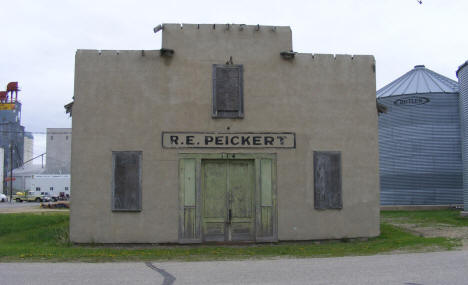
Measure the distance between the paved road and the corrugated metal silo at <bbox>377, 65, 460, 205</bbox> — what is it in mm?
Answer: 15670

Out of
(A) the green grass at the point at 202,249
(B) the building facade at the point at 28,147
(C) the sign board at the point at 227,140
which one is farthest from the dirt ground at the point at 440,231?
(B) the building facade at the point at 28,147

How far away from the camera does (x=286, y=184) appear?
13.6 metres

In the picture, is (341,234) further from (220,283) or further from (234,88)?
(220,283)

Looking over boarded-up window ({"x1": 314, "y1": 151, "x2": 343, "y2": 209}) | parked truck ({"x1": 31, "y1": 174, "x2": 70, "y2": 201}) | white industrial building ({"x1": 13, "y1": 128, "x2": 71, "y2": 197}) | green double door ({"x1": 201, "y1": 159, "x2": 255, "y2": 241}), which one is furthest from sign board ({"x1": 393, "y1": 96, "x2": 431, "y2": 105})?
parked truck ({"x1": 31, "y1": 174, "x2": 70, "y2": 201})

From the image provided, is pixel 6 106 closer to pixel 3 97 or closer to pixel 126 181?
pixel 3 97

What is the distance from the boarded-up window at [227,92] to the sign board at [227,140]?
1.94ft

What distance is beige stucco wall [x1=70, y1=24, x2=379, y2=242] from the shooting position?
13.3m

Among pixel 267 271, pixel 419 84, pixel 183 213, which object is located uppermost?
pixel 419 84

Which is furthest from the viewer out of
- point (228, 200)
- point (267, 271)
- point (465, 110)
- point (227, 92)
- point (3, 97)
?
point (3, 97)

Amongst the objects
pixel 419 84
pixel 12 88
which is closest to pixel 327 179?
pixel 419 84

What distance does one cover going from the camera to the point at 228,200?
13461 mm

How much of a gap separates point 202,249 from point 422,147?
1692 cm

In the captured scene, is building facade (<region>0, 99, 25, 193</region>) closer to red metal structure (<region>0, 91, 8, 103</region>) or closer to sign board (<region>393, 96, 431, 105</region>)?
red metal structure (<region>0, 91, 8, 103</region>)

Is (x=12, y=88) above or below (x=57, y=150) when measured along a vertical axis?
above
